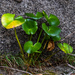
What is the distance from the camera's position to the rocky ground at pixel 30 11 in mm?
1206

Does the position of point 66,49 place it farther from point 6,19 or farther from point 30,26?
point 6,19

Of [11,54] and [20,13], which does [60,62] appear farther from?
[20,13]

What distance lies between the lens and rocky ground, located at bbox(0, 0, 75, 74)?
3.96 ft

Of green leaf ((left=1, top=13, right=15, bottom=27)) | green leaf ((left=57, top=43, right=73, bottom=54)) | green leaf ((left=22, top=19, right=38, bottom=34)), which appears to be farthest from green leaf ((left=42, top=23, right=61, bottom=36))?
green leaf ((left=1, top=13, right=15, bottom=27))

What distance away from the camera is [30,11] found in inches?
49.9

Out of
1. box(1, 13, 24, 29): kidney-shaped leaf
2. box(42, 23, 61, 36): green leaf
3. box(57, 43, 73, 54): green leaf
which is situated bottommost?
box(57, 43, 73, 54): green leaf

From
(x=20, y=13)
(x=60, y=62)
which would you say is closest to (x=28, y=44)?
(x=20, y=13)

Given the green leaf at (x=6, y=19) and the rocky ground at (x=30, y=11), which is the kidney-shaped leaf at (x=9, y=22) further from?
the rocky ground at (x=30, y=11)

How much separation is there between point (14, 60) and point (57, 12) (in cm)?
79

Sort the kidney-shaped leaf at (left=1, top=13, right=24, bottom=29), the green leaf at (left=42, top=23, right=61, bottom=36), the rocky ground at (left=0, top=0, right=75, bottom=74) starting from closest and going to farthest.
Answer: the kidney-shaped leaf at (left=1, top=13, right=24, bottom=29)
the green leaf at (left=42, top=23, right=61, bottom=36)
the rocky ground at (left=0, top=0, right=75, bottom=74)

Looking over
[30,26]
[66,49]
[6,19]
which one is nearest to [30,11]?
[30,26]

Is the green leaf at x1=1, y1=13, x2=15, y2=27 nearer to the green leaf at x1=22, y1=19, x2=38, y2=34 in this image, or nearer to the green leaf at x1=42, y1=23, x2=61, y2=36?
the green leaf at x1=22, y1=19, x2=38, y2=34

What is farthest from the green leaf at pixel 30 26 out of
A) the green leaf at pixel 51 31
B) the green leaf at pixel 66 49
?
the green leaf at pixel 66 49

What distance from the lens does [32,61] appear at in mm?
1275
